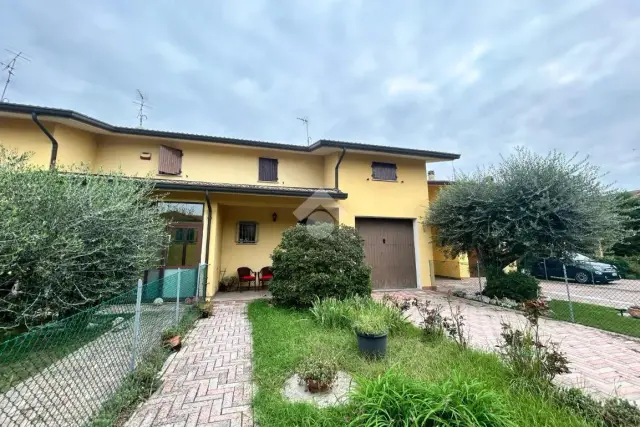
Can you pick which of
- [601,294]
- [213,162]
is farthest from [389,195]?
[601,294]

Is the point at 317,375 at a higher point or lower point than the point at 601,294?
higher

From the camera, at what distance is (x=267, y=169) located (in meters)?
10.8

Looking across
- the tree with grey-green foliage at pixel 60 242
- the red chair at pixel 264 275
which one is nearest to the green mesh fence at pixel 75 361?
the tree with grey-green foliage at pixel 60 242

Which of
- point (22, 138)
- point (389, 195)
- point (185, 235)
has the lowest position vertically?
point (185, 235)

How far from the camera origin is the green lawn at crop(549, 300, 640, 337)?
17.6 ft

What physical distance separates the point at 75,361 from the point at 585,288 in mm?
16655

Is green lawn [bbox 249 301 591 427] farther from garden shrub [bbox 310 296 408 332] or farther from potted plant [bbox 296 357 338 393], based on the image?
potted plant [bbox 296 357 338 393]

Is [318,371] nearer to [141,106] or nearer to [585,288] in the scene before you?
[141,106]

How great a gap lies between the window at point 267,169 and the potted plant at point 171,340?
23.1 ft

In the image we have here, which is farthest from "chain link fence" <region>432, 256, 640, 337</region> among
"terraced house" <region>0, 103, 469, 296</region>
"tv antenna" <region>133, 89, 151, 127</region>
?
"tv antenna" <region>133, 89, 151, 127</region>

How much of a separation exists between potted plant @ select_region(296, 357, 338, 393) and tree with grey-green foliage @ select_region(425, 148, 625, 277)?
6.78m

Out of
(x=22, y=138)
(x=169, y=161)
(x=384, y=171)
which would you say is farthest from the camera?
(x=384, y=171)

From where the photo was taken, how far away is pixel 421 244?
10570 mm

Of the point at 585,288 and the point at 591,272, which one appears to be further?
the point at 591,272
